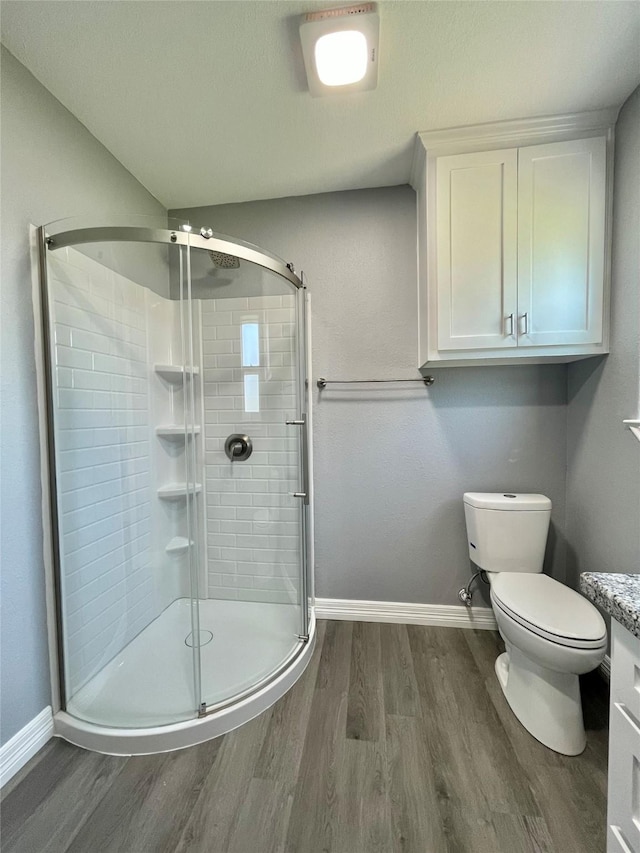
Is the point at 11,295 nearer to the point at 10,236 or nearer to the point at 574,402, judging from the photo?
the point at 10,236

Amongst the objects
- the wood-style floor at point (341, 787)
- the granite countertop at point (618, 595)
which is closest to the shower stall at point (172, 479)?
the wood-style floor at point (341, 787)

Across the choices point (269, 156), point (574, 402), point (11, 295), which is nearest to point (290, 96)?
point (269, 156)

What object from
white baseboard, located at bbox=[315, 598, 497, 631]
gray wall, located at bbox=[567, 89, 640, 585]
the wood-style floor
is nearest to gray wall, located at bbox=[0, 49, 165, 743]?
the wood-style floor


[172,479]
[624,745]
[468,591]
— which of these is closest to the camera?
[624,745]

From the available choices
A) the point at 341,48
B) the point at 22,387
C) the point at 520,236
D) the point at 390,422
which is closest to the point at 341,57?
the point at 341,48

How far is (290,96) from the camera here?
132 centimetres

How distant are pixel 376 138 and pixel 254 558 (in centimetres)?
218

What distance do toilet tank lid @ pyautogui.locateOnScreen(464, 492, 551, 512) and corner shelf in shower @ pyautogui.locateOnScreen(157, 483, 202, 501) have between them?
4.57 feet

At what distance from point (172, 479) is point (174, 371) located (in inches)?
Result: 22.1

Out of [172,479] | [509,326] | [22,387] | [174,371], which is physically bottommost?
[172,479]

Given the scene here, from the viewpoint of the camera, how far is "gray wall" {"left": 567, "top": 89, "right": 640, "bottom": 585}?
4.36 feet

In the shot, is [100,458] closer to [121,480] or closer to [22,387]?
[121,480]

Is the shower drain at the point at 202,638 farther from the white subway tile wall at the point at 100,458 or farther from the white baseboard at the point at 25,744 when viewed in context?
the white baseboard at the point at 25,744

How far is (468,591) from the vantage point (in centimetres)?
187
